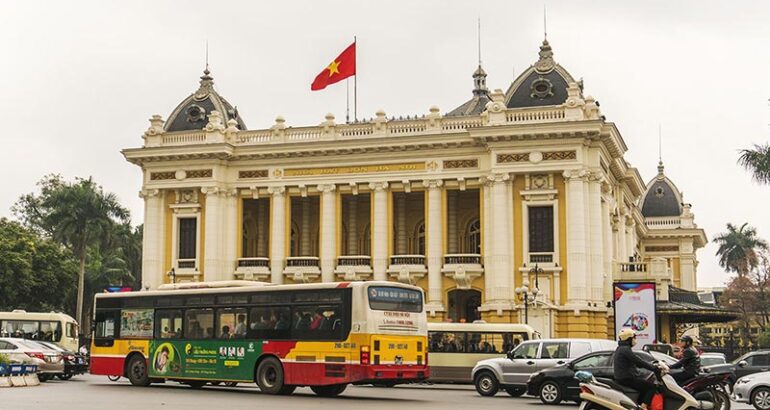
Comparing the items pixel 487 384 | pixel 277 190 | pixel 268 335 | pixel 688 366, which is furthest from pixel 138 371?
pixel 277 190

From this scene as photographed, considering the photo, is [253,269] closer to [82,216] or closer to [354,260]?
[354,260]

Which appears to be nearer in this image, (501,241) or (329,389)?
(329,389)

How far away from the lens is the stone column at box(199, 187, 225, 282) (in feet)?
173

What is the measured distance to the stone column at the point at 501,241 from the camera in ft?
157

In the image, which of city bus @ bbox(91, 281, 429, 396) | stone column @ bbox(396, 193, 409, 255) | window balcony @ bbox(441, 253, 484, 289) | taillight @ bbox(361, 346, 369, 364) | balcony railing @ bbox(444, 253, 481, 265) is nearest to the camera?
taillight @ bbox(361, 346, 369, 364)

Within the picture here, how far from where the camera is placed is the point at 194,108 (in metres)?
56.2

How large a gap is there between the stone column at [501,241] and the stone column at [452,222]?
5.30m

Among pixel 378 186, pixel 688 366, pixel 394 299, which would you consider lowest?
pixel 688 366

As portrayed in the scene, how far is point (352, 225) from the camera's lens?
55562 millimetres

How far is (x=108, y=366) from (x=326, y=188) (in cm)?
2371

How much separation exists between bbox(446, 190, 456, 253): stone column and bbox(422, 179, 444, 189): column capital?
10.7ft

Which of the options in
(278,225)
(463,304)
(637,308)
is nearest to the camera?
(637,308)

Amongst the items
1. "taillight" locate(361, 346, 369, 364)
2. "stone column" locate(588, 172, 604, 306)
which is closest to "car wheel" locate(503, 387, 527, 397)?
"taillight" locate(361, 346, 369, 364)

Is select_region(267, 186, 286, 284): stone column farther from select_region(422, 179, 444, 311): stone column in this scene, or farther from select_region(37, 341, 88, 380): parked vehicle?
select_region(37, 341, 88, 380): parked vehicle
